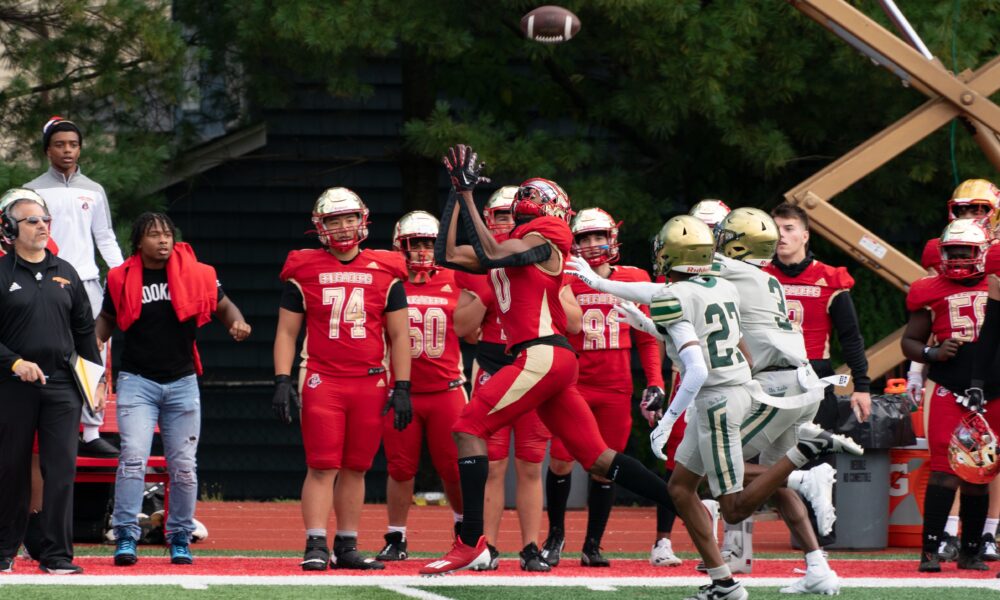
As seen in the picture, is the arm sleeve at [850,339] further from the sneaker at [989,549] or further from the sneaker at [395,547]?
the sneaker at [395,547]

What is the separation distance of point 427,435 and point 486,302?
0.97 m

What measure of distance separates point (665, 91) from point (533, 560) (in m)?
5.43

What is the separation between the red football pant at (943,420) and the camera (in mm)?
9609

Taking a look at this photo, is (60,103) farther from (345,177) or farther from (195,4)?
(345,177)

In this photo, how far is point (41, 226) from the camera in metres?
9.02

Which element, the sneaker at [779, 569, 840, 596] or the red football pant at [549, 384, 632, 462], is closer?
the sneaker at [779, 569, 840, 596]

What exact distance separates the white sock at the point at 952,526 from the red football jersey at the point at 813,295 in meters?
1.31

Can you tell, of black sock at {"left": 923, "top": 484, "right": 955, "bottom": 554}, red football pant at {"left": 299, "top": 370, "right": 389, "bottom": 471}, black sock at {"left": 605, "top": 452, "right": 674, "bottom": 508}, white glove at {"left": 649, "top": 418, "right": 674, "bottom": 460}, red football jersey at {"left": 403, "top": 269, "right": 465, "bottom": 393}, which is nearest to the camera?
white glove at {"left": 649, "top": 418, "right": 674, "bottom": 460}

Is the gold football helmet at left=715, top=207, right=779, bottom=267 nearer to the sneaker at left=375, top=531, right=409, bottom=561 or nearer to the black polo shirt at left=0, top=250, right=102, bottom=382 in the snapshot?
the sneaker at left=375, top=531, right=409, bottom=561

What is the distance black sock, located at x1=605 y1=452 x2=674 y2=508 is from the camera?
844 cm

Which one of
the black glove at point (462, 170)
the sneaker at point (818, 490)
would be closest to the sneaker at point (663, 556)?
the sneaker at point (818, 490)

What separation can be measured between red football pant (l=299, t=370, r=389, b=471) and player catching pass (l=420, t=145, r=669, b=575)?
758mm

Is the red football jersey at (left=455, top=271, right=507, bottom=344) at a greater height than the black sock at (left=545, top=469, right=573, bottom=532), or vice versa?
the red football jersey at (left=455, top=271, right=507, bottom=344)

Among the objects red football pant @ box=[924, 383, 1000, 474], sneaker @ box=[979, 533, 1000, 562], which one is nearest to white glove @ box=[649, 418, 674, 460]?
red football pant @ box=[924, 383, 1000, 474]
